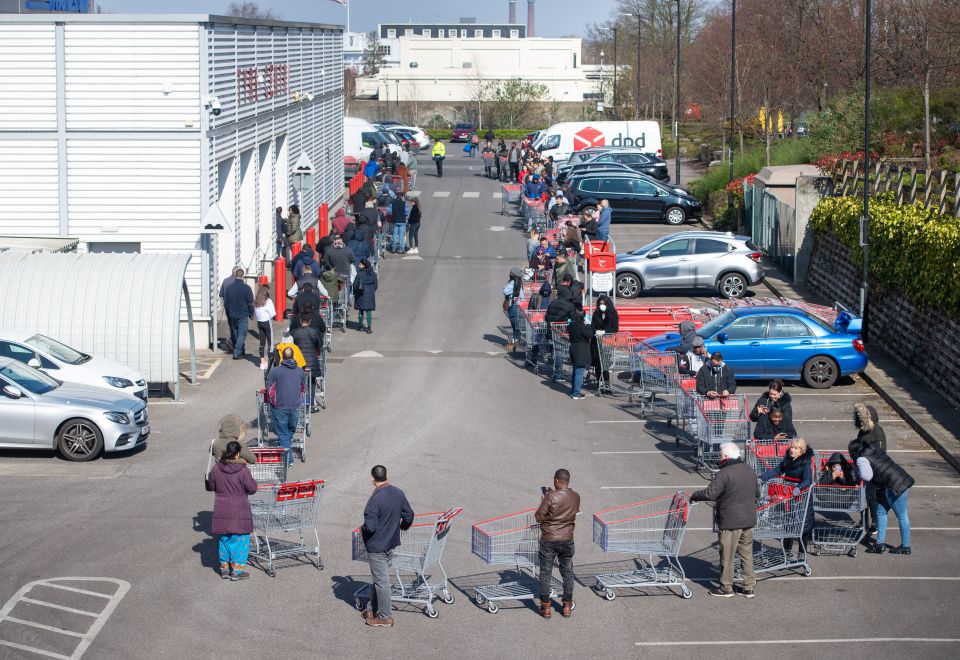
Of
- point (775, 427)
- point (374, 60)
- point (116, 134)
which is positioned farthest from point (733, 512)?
point (374, 60)

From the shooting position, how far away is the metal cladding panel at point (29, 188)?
25.5m

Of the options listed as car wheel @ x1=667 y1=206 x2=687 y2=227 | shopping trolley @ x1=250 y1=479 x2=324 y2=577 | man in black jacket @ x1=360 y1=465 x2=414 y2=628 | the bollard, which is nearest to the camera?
man in black jacket @ x1=360 y1=465 x2=414 y2=628

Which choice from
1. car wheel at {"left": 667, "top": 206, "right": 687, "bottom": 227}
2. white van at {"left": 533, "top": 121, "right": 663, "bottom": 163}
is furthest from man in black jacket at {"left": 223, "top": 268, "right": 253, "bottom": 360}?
white van at {"left": 533, "top": 121, "right": 663, "bottom": 163}

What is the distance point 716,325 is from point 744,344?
0.65m

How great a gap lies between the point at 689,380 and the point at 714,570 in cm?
573

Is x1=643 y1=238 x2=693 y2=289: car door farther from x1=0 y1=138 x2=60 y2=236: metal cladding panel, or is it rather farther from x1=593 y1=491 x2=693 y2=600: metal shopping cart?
x1=593 y1=491 x2=693 y2=600: metal shopping cart

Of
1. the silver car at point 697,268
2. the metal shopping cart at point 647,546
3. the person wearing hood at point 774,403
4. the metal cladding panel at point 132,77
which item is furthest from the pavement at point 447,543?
the silver car at point 697,268

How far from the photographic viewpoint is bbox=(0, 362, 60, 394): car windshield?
1741cm

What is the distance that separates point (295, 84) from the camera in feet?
124

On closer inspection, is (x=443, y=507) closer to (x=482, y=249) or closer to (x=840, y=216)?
(x=840, y=216)

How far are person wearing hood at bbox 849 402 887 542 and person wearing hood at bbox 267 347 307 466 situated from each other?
24.1 ft

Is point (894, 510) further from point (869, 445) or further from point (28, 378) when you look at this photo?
point (28, 378)

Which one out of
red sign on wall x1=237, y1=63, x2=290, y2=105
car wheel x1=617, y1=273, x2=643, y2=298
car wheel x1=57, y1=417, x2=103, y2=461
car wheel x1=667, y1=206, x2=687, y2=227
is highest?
red sign on wall x1=237, y1=63, x2=290, y2=105

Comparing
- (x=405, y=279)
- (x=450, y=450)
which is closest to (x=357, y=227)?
(x=405, y=279)
